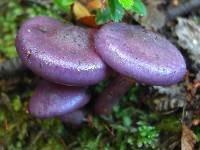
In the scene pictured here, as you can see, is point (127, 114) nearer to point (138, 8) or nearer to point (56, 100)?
point (56, 100)

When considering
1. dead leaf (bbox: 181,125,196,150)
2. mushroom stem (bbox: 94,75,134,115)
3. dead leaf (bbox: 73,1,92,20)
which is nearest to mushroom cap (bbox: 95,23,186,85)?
mushroom stem (bbox: 94,75,134,115)

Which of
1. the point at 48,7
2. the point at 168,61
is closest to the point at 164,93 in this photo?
the point at 168,61

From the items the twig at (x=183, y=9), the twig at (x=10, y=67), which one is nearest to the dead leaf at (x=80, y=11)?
the twig at (x=10, y=67)

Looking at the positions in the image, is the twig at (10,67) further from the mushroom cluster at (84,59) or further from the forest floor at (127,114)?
the mushroom cluster at (84,59)

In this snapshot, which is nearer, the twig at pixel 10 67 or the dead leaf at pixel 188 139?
the dead leaf at pixel 188 139

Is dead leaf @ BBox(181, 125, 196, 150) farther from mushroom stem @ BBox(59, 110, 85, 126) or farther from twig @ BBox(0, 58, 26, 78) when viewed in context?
twig @ BBox(0, 58, 26, 78)

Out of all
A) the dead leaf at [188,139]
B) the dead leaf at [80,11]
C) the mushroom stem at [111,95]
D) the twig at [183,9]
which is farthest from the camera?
the twig at [183,9]
